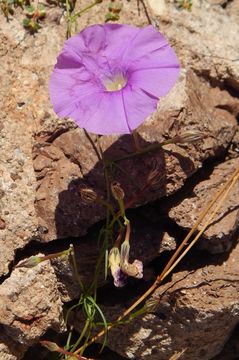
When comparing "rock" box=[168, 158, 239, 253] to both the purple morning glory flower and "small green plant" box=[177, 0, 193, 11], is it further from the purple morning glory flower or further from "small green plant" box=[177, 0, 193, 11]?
"small green plant" box=[177, 0, 193, 11]

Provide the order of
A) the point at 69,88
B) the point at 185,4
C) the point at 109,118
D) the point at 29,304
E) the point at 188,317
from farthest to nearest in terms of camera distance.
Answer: the point at 185,4
the point at 188,317
the point at 29,304
the point at 69,88
the point at 109,118

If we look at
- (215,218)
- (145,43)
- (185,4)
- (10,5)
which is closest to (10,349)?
(215,218)

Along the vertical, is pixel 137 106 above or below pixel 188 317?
above

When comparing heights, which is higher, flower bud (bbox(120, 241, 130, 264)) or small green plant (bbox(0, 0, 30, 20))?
small green plant (bbox(0, 0, 30, 20))

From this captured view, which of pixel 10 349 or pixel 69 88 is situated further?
pixel 10 349

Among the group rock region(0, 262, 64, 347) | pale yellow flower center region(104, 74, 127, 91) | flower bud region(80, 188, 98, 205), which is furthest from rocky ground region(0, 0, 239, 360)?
pale yellow flower center region(104, 74, 127, 91)

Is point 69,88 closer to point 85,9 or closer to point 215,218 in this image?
point 85,9
